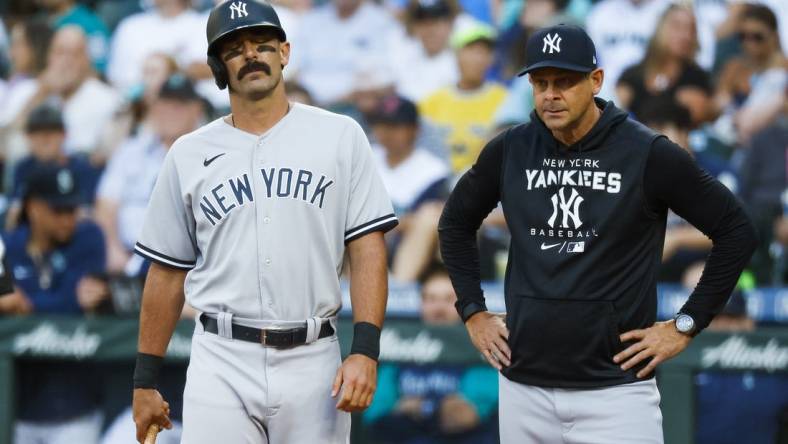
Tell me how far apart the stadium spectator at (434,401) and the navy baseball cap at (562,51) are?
3601 millimetres

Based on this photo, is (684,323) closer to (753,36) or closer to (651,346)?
(651,346)

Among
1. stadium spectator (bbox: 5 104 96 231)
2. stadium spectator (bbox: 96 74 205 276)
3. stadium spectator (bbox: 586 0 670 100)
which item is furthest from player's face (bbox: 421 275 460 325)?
stadium spectator (bbox: 5 104 96 231)

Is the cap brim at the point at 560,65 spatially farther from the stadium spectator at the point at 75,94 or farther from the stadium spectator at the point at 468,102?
the stadium spectator at the point at 75,94

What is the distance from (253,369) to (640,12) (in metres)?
4.64

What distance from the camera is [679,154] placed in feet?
10.6

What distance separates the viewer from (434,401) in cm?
686

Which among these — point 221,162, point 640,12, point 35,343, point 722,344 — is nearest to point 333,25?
point 640,12

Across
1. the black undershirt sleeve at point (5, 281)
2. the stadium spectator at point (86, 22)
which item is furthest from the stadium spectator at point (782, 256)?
the stadium spectator at point (86, 22)

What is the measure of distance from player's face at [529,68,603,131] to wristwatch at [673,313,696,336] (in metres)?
0.64

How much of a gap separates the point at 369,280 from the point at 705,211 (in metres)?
0.97

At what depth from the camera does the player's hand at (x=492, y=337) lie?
11.3 ft

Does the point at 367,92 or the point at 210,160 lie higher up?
the point at 367,92

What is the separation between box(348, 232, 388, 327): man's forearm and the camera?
3297mm

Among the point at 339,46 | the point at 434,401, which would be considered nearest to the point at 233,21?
the point at 434,401
